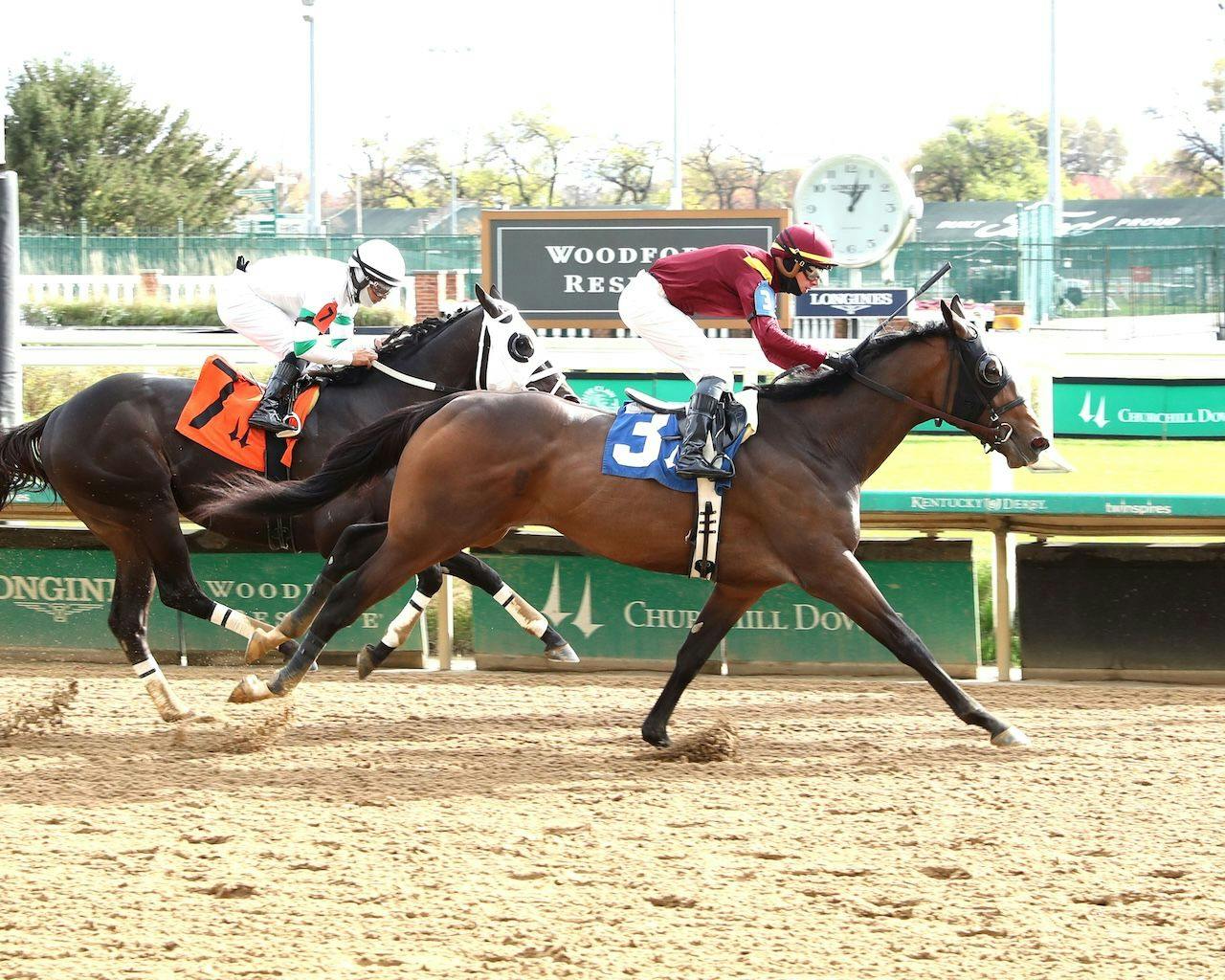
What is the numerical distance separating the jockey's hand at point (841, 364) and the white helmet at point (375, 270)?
2030 mm

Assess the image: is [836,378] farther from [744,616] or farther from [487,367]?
[744,616]

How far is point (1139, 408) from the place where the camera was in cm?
1422

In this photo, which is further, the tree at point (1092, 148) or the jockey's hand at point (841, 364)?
the tree at point (1092, 148)

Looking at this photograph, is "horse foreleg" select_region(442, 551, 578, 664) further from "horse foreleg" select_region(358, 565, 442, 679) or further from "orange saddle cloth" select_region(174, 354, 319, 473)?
"orange saddle cloth" select_region(174, 354, 319, 473)

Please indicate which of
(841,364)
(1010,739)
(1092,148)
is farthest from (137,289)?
(1092,148)

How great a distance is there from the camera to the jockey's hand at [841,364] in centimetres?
593

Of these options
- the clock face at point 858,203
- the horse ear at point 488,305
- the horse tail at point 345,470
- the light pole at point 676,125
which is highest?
the light pole at point 676,125

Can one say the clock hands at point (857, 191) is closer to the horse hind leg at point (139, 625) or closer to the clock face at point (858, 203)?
the clock face at point (858, 203)

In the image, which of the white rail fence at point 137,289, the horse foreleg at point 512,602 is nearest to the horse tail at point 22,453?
the horse foreleg at point 512,602

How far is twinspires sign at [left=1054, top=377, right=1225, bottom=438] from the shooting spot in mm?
13953

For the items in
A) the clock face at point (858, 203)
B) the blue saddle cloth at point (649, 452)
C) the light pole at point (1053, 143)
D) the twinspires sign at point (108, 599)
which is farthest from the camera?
the light pole at point (1053, 143)

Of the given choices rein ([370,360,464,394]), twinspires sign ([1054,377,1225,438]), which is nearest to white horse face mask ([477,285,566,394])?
rein ([370,360,464,394])

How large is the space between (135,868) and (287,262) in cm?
325

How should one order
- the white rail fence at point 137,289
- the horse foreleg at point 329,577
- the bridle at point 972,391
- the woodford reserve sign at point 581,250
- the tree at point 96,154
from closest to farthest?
the bridle at point 972,391 → the horse foreleg at point 329,577 → the woodford reserve sign at point 581,250 → the white rail fence at point 137,289 → the tree at point 96,154
